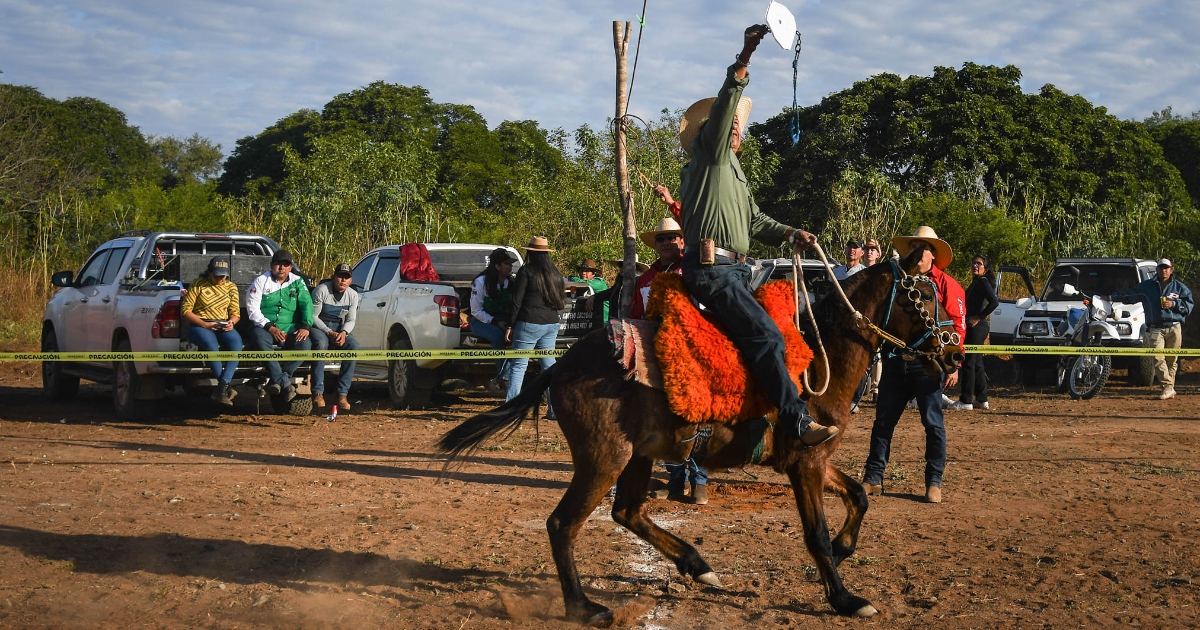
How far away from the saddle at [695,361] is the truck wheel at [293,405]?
8.78m

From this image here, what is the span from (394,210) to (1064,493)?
75.2 ft

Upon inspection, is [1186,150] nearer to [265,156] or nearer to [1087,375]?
[1087,375]

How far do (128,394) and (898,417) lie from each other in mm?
9107

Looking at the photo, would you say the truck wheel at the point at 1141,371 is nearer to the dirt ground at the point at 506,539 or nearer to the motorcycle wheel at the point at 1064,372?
the motorcycle wheel at the point at 1064,372

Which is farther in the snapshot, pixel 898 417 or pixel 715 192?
pixel 898 417

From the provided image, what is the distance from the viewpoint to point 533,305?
485 inches

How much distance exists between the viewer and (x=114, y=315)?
511 inches

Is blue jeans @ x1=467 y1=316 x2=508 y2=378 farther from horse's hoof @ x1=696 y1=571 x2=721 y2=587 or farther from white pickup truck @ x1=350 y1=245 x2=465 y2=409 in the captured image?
horse's hoof @ x1=696 y1=571 x2=721 y2=587

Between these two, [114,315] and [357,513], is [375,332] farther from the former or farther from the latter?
[357,513]

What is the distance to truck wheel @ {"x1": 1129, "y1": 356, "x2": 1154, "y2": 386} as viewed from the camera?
17.3 meters

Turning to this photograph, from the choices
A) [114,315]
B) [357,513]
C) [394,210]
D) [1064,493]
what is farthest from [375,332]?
[394,210]

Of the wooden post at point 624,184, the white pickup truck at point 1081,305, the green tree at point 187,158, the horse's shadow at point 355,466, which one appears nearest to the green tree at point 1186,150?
the white pickup truck at point 1081,305

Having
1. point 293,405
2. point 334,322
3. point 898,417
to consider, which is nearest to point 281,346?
point 334,322

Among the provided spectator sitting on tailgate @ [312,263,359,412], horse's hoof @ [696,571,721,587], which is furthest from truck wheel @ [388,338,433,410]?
horse's hoof @ [696,571,721,587]
